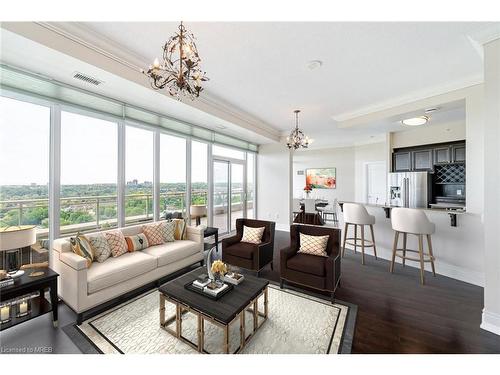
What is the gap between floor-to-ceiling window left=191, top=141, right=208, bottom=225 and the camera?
4648 mm

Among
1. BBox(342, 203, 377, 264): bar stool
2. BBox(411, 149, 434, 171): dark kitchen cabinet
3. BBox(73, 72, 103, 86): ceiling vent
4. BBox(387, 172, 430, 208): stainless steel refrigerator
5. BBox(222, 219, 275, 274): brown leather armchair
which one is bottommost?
BBox(222, 219, 275, 274): brown leather armchair

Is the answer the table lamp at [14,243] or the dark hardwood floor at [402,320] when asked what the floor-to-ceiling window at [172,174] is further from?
the dark hardwood floor at [402,320]

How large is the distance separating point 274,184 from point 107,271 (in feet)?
16.3

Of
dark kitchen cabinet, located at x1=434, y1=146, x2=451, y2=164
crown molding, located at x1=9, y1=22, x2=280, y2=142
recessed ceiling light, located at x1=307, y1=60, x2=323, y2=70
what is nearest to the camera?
crown molding, located at x1=9, y1=22, x2=280, y2=142

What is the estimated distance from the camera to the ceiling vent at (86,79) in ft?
7.98

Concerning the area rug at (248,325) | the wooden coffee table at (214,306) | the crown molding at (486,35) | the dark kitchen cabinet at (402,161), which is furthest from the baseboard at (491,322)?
the dark kitchen cabinet at (402,161)

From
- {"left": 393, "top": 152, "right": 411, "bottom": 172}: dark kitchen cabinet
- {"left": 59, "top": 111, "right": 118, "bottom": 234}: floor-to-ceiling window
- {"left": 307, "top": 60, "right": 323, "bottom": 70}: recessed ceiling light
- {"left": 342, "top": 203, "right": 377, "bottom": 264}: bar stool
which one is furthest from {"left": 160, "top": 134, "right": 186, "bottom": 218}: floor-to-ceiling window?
{"left": 393, "top": 152, "right": 411, "bottom": 172}: dark kitchen cabinet

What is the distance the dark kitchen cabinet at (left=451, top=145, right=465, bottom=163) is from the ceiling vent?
Result: 7.14 metres

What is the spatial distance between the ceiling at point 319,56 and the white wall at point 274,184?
2609mm

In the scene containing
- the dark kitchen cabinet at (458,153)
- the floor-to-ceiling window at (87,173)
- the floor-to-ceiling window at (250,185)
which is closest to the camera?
the floor-to-ceiling window at (87,173)

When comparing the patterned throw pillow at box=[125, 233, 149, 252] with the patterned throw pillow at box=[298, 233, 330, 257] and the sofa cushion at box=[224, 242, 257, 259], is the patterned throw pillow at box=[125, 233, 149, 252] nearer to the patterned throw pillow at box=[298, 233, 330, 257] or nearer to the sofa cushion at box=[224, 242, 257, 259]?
the sofa cushion at box=[224, 242, 257, 259]

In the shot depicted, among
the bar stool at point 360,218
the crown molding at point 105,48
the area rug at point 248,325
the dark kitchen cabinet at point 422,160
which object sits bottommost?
the area rug at point 248,325

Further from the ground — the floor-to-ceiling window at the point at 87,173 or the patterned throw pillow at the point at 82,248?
the floor-to-ceiling window at the point at 87,173
